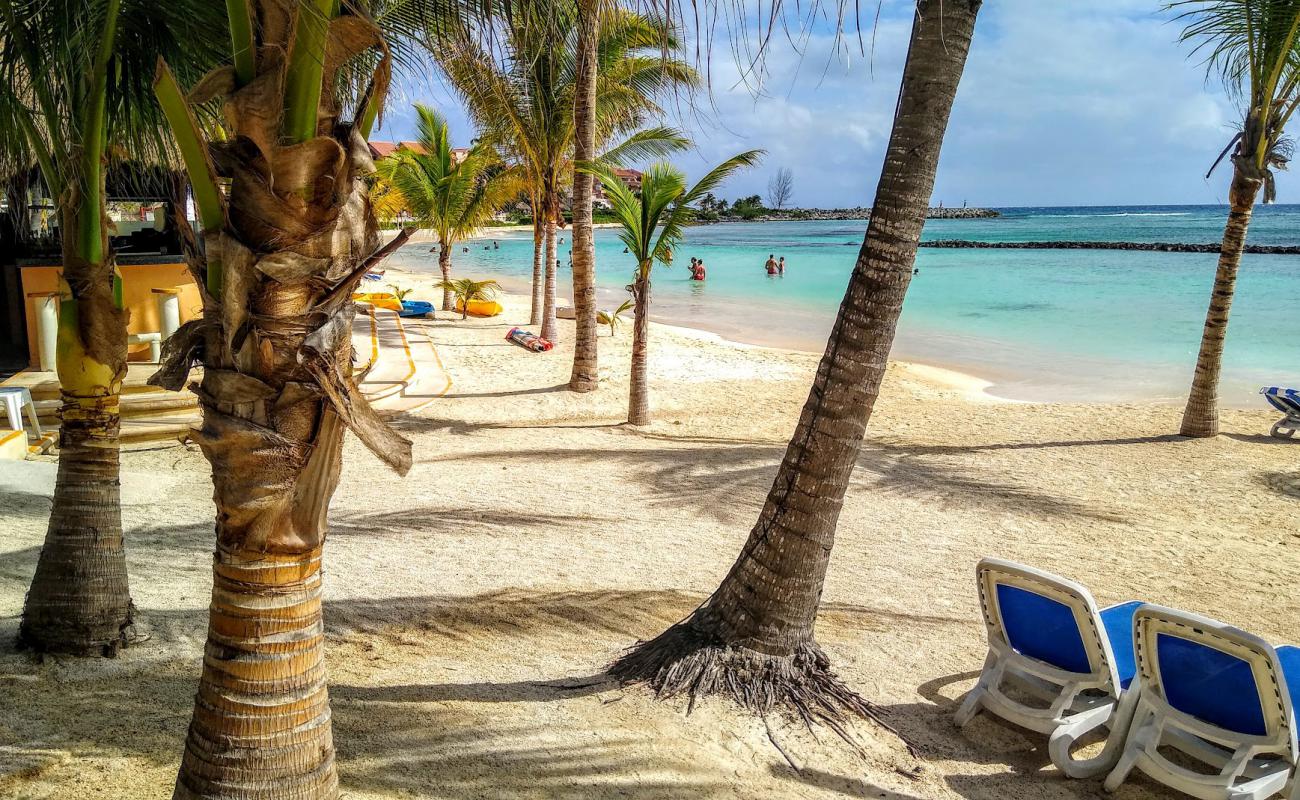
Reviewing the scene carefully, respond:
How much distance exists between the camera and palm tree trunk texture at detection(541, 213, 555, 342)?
16.3 metres

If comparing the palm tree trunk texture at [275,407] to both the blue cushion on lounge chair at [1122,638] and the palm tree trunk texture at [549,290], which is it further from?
the palm tree trunk texture at [549,290]

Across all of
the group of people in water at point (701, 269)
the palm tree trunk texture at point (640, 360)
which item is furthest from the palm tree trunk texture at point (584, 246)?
the group of people in water at point (701, 269)

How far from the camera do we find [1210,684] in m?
3.30

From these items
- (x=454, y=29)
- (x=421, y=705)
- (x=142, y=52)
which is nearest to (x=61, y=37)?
(x=142, y=52)

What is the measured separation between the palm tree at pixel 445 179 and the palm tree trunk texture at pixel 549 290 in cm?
297

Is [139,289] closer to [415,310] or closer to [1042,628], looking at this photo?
[415,310]

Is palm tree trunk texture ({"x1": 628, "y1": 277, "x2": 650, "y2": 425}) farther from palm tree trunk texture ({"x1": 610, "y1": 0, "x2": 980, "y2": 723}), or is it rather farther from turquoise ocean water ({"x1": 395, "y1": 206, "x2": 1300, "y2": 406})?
turquoise ocean water ({"x1": 395, "y1": 206, "x2": 1300, "y2": 406})

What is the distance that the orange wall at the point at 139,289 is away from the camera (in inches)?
397

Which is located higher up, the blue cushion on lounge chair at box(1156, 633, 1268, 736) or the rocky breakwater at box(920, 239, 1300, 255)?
the rocky breakwater at box(920, 239, 1300, 255)

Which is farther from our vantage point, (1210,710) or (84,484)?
(84,484)

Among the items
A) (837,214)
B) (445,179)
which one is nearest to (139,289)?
(445,179)

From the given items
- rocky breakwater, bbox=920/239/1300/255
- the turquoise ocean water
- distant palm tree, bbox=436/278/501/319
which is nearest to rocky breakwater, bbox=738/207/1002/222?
rocky breakwater, bbox=920/239/1300/255

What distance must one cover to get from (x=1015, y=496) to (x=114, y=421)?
720 cm

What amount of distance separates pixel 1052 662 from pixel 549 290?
521 inches
